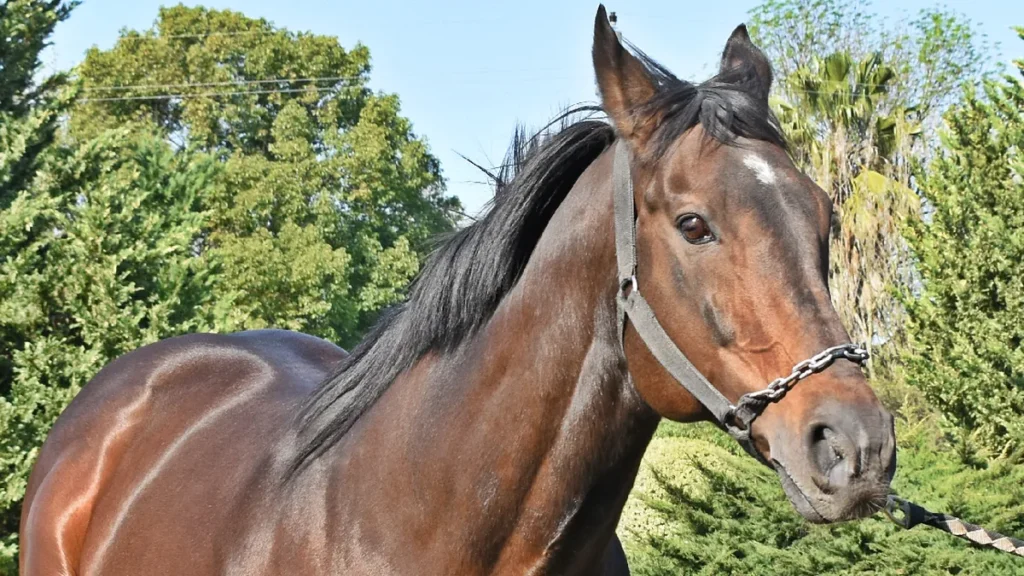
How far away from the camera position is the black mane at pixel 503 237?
239cm

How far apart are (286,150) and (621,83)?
83.1ft

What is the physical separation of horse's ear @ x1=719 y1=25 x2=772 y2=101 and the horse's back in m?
1.67

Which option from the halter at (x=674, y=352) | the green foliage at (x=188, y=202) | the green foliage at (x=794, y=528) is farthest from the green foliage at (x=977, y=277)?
the halter at (x=674, y=352)

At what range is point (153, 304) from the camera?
8.63 metres

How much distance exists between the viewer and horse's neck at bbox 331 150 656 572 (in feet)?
7.91

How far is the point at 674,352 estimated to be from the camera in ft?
7.30

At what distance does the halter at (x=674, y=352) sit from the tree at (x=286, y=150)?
Result: 67.6 ft

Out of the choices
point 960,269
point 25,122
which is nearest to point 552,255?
point 25,122

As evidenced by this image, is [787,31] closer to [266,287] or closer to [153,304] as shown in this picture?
[266,287]

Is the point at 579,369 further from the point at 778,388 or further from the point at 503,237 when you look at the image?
the point at 778,388

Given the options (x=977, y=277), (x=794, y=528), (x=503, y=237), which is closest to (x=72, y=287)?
(x=794, y=528)

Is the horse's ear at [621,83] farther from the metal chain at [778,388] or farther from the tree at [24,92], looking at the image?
the tree at [24,92]

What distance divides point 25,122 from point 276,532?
24.0 feet

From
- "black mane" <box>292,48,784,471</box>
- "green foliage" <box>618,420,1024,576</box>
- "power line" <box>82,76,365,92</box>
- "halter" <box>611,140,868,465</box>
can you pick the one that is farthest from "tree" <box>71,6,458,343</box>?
"halter" <box>611,140,868,465</box>
